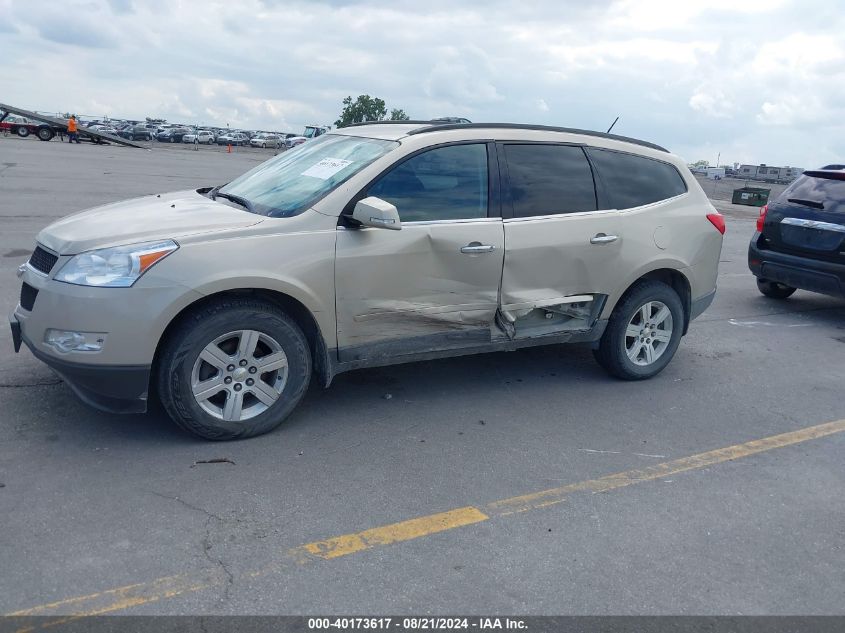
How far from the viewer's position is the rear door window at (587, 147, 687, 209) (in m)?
5.82

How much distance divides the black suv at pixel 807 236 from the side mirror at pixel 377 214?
18.8 ft

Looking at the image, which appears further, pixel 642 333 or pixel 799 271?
pixel 799 271

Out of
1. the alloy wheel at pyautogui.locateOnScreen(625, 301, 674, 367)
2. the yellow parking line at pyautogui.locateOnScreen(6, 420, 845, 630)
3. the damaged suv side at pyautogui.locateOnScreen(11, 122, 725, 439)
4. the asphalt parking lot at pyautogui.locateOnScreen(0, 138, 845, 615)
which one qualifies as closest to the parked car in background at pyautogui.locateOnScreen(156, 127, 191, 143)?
the asphalt parking lot at pyautogui.locateOnScreen(0, 138, 845, 615)

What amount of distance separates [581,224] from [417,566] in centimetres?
294

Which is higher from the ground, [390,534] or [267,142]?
[267,142]

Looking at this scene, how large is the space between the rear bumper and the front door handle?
4.90 metres

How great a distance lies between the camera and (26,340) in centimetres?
443

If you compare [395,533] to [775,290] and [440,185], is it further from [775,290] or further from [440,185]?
[775,290]

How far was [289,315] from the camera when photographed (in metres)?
4.66

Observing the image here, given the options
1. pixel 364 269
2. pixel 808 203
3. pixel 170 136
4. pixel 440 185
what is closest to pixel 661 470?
pixel 364 269

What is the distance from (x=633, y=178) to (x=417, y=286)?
6.94ft

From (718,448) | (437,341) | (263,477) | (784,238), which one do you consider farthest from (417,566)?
(784,238)

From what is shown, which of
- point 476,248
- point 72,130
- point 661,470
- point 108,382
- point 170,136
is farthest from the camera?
point 170,136

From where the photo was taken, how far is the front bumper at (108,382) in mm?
4164
